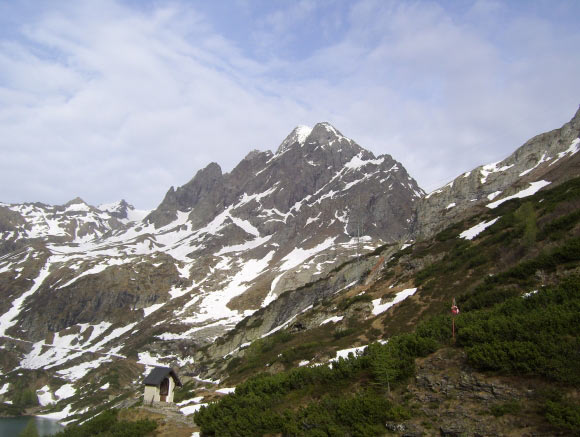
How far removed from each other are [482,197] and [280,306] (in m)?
51.7

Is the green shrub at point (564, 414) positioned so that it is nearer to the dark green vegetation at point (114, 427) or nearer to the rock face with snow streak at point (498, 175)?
the dark green vegetation at point (114, 427)

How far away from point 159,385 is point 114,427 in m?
5.59

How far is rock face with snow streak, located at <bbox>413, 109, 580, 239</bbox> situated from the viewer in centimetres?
8788

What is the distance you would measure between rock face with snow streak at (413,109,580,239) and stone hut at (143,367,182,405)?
6030cm

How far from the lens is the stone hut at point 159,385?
35125mm

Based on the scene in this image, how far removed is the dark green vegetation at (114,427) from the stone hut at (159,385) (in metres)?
3.00

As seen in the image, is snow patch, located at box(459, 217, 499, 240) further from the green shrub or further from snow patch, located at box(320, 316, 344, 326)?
the green shrub

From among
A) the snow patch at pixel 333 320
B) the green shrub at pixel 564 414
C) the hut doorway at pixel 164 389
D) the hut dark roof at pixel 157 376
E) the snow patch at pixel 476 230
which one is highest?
the snow patch at pixel 476 230

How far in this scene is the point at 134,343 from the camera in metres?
147

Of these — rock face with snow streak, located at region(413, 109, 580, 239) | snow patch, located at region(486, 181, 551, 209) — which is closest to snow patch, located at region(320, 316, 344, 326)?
snow patch, located at region(486, 181, 551, 209)

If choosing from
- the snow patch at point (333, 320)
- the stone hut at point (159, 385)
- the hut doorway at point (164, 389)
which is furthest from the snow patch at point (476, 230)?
the hut doorway at point (164, 389)

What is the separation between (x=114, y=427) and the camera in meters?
30.1

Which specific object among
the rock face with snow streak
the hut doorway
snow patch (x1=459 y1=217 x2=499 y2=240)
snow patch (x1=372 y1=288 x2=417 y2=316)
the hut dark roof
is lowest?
the hut doorway

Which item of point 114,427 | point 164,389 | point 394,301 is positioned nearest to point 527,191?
point 394,301
